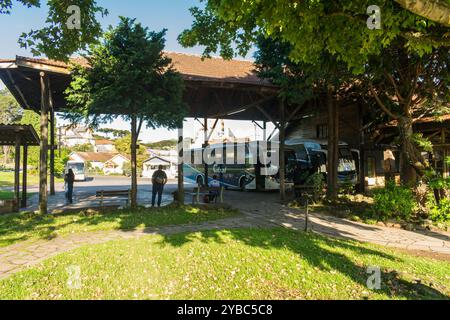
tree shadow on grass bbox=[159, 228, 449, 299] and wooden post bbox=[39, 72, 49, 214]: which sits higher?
wooden post bbox=[39, 72, 49, 214]

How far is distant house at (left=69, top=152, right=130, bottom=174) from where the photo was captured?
213ft

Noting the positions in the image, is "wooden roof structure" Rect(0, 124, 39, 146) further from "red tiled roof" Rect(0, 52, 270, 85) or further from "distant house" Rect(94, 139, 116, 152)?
"distant house" Rect(94, 139, 116, 152)

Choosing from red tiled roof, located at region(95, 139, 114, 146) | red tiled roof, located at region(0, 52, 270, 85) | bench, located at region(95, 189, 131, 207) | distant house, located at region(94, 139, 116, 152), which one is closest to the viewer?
bench, located at region(95, 189, 131, 207)

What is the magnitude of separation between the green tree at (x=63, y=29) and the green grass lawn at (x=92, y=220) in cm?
455

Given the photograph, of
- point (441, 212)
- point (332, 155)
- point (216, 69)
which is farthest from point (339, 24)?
point (216, 69)

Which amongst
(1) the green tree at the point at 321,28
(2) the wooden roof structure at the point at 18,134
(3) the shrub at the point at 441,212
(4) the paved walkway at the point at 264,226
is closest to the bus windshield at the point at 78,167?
(2) the wooden roof structure at the point at 18,134

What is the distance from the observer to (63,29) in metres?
8.71

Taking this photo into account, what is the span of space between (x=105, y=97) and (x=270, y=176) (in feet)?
38.6

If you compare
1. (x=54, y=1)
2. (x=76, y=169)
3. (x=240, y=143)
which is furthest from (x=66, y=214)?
(x=76, y=169)

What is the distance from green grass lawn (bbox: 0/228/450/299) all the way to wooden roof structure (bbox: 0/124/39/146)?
6816 millimetres

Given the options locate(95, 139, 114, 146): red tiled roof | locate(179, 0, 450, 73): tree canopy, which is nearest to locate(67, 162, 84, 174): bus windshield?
locate(179, 0, 450, 73): tree canopy
